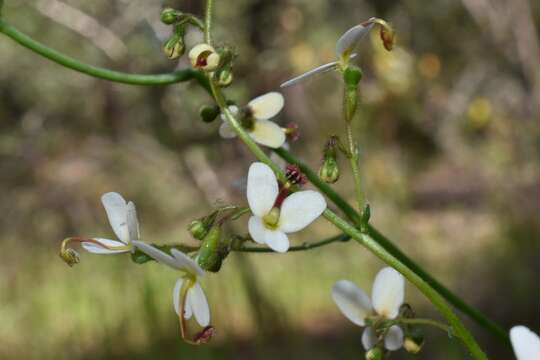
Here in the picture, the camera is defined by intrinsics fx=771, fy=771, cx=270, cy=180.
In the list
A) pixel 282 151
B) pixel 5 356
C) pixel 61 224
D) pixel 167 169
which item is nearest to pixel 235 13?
pixel 167 169

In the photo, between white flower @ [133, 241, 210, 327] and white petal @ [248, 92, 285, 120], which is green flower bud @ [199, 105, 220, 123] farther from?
white flower @ [133, 241, 210, 327]

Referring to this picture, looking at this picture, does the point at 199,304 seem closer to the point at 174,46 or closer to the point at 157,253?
the point at 157,253

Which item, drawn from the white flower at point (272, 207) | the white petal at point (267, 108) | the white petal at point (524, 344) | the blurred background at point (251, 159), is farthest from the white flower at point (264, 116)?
the blurred background at point (251, 159)

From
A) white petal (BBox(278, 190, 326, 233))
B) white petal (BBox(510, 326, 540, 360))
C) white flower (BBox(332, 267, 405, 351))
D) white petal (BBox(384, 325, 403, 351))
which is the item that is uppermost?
white petal (BBox(278, 190, 326, 233))

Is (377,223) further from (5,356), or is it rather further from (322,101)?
(322,101)

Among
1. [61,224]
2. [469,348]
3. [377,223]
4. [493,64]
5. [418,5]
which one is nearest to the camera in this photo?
[469,348]

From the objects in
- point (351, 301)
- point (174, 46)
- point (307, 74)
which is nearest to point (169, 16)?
point (174, 46)

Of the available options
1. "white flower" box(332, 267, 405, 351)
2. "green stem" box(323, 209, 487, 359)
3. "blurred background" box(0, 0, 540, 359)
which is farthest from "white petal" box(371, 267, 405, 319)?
"blurred background" box(0, 0, 540, 359)
